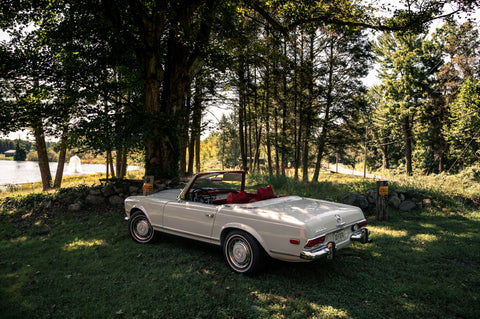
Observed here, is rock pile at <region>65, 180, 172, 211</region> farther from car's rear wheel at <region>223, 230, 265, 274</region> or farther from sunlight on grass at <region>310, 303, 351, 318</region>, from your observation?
sunlight on grass at <region>310, 303, 351, 318</region>

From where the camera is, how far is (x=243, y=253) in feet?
13.1

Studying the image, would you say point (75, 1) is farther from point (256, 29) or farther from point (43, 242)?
point (256, 29)

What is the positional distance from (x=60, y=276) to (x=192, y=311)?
2.48 m

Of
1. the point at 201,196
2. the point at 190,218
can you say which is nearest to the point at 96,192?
the point at 201,196

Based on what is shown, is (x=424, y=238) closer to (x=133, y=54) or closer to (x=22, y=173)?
(x=133, y=54)

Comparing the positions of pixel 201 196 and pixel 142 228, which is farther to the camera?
pixel 142 228

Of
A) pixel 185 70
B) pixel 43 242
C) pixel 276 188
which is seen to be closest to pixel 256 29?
pixel 185 70

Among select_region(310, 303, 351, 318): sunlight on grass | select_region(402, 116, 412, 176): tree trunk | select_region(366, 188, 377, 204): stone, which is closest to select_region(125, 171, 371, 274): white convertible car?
select_region(310, 303, 351, 318): sunlight on grass

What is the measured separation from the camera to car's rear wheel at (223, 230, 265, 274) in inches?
149

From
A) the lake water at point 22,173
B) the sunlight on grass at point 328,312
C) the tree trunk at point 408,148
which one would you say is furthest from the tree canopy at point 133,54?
the tree trunk at point 408,148

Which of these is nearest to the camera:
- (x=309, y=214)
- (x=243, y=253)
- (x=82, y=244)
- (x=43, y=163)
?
(x=309, y=214)

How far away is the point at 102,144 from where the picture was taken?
8977 mm

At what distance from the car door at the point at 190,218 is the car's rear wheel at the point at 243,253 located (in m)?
0.41

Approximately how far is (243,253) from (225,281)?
1.48 feet
